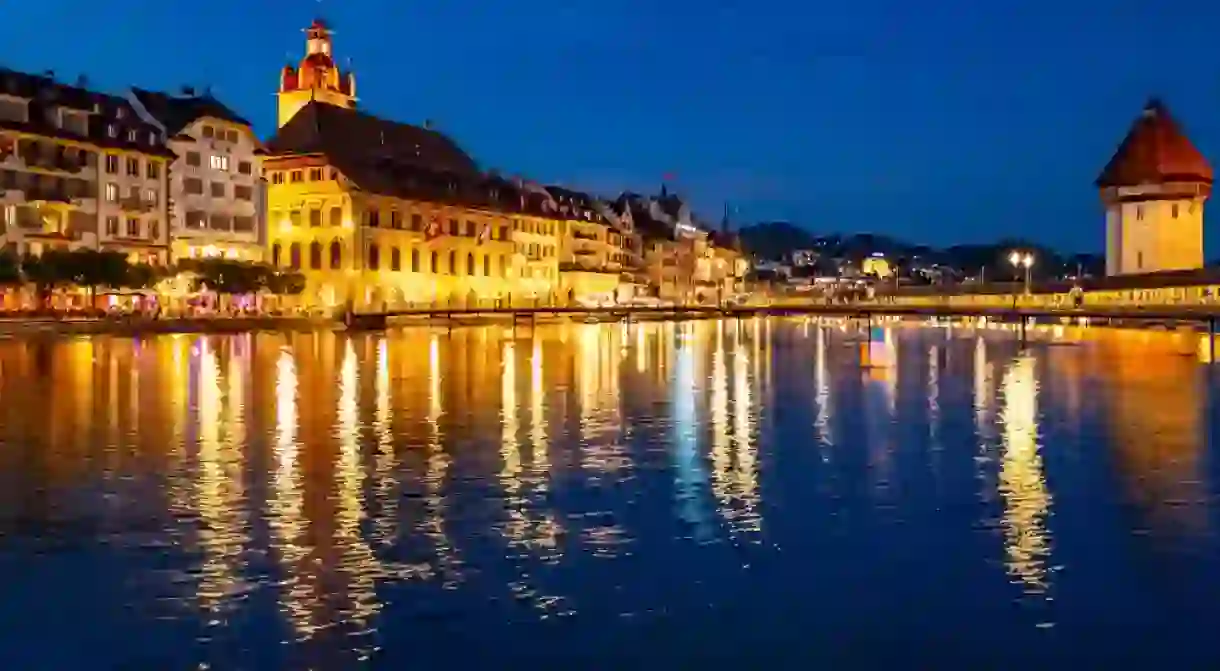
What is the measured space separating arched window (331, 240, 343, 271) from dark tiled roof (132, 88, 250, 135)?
37.9ft

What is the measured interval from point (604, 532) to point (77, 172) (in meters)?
73.2

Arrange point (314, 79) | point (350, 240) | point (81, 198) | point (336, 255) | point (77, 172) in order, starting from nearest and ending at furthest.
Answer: point (77, 172)
point (81, 198)
point (336, 255)
point (350, 240)
point (314, 79)

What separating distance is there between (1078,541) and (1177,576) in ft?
5.25

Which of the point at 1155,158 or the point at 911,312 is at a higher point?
the point at 1155,158

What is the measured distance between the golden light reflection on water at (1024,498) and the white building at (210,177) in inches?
2756

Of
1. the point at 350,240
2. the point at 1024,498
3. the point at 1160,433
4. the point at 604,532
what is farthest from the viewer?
the point at 350,240

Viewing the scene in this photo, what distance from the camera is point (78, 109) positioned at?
3216 inches

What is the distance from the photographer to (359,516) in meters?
15.3

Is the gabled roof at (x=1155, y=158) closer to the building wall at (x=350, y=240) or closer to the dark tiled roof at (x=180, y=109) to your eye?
the building wall at (x=350, y=240)

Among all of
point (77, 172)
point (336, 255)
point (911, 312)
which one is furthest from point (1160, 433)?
point (336, 255)

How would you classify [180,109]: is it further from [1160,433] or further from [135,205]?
[1160,433]

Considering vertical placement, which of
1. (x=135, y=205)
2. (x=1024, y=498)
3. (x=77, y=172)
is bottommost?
(x=1024, y=498)

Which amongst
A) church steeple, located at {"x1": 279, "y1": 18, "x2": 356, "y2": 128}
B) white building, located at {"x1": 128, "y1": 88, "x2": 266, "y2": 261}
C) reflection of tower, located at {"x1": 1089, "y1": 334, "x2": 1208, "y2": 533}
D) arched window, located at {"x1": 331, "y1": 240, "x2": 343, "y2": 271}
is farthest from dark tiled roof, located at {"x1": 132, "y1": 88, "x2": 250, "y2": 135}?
reflection of tower, located at {"x1": 1089, "y1": 334, "x2": 1208, "y2": 533}

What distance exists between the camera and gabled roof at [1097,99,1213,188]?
375 feet
